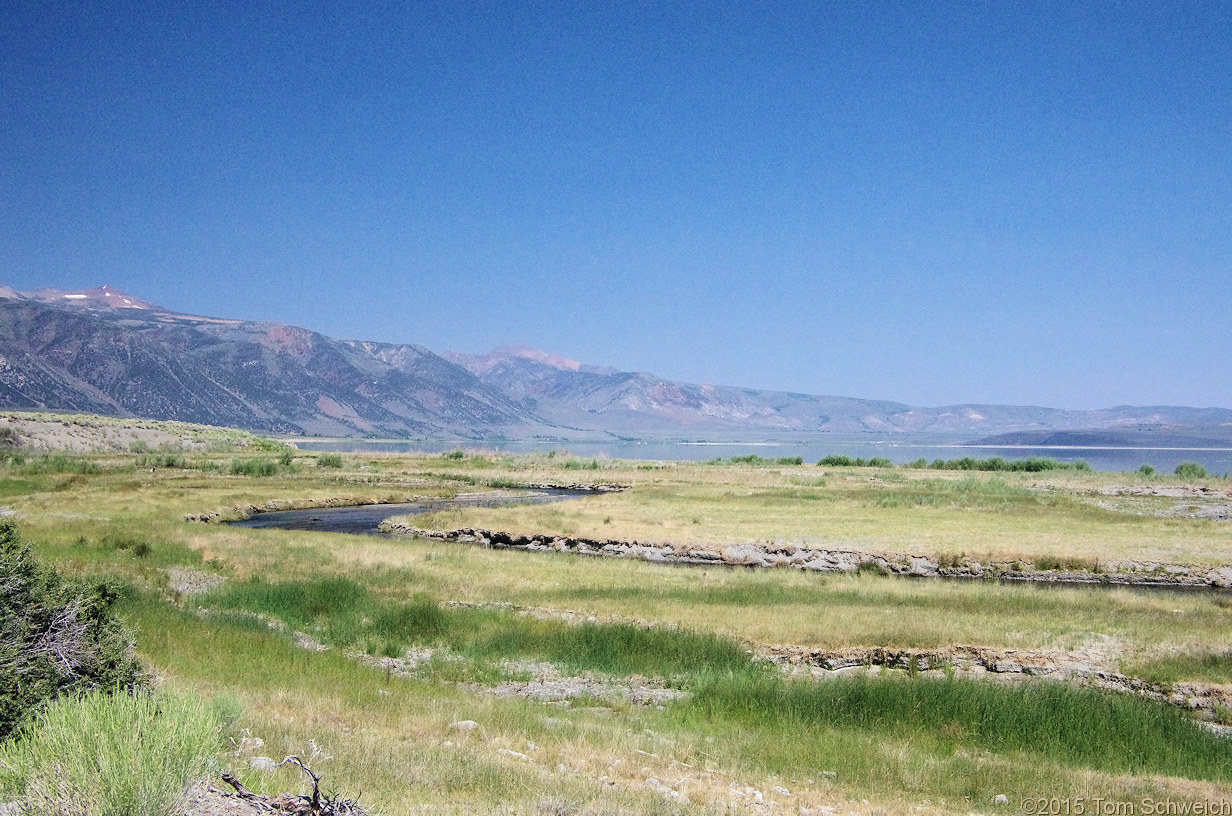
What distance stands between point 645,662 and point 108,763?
40.2 feet

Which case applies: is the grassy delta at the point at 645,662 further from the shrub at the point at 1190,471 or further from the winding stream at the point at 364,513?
the shrub at the point at 1190,471

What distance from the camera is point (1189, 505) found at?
153ft

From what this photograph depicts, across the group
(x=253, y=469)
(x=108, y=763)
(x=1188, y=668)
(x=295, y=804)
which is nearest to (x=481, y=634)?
(x=295, y=804)

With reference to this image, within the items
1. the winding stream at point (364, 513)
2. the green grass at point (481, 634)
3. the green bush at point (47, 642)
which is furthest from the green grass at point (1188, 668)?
the winding stream at point (364, 513)

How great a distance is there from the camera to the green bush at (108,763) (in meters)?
4.28

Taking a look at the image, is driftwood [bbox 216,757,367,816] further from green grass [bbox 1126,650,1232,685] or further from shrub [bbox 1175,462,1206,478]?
shrub [bbox 1175,462,1206,478]

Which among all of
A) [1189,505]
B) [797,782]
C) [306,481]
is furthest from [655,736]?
[306,481]

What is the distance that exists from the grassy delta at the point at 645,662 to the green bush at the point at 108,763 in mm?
1012

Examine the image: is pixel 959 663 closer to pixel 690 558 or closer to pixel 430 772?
pixel 430 772

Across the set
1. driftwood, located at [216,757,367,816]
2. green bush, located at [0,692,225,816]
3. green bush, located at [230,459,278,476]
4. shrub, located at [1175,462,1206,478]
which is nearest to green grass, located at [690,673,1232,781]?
driftwood, located at [216,757,367,816]

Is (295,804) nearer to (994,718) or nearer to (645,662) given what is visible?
(994,718)

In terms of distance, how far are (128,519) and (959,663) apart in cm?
3422

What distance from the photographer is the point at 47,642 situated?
23.4ft

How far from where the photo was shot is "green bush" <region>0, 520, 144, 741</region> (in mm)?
6410
